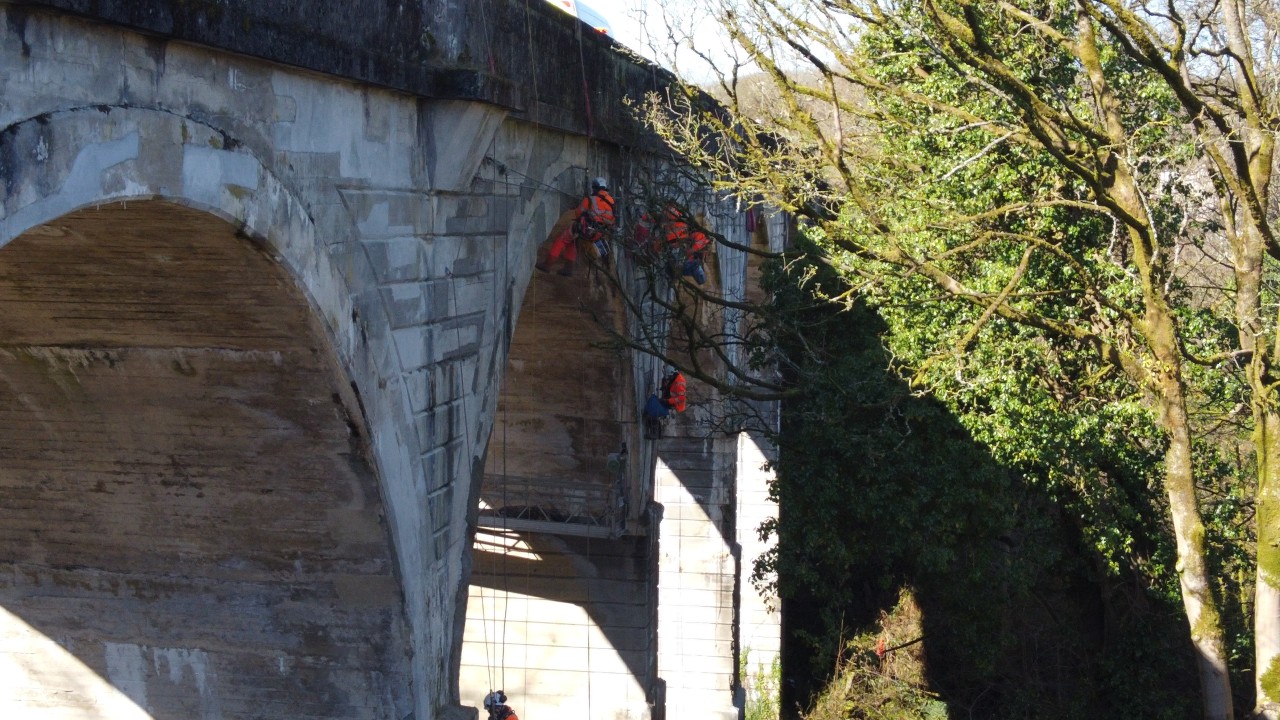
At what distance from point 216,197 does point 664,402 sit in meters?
6.07

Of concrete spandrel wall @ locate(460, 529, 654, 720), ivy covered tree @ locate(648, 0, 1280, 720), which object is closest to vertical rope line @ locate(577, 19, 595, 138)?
ivy covered tree @ locate(648, 0, 1280, 720)

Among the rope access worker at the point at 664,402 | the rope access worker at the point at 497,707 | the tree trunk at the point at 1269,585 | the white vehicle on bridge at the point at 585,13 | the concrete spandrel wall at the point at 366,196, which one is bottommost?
the rope access worker at the point at 497,707

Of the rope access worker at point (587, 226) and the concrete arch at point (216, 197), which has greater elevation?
the rope access worker at point (587, 226)

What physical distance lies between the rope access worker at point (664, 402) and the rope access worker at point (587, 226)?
2226 mm

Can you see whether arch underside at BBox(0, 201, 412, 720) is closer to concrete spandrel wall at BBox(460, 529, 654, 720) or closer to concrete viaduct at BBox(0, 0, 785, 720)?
concrete viaduct at BBox(0, 0, 785, 720)

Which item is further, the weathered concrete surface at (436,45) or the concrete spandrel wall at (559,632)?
the concrete spandrel wall at (559,632)

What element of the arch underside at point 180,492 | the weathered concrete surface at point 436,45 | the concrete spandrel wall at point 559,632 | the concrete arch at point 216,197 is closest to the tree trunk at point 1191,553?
the weathered concrete surface at point 436,45

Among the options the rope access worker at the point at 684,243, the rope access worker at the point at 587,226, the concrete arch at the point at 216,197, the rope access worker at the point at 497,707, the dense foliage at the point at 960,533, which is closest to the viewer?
the concrete arch at the point at 216,197

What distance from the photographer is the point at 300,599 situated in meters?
5.26

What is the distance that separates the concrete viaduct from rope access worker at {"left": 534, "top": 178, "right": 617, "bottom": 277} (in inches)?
4.6

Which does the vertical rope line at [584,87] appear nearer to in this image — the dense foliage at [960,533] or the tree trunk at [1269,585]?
the dense foliage at [960,533]

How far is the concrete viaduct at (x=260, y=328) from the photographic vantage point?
3.47 meters

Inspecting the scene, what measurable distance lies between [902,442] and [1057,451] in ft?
3.64

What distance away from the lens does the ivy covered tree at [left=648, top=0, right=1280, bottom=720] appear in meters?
7.02
